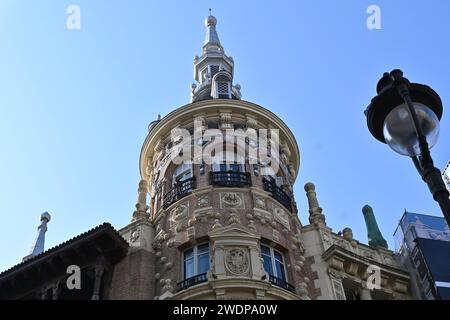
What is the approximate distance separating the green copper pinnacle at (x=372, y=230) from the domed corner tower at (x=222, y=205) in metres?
3.71

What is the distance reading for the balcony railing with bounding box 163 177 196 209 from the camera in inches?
930

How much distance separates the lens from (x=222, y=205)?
22.5m

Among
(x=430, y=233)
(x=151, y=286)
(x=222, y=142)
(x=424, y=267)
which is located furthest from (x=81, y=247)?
(x=430, y=233)

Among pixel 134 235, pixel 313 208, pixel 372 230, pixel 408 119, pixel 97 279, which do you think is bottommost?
pixel 408 119

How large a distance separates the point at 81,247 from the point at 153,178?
5.93 meters

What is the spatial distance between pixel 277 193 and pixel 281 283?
4775 mm

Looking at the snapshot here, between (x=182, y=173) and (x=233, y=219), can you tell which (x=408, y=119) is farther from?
(x=182, y=173)

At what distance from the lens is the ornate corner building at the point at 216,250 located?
2034 cm

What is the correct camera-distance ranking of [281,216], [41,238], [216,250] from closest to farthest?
1. [216,250]
2. [281,216]
3. [41,238]

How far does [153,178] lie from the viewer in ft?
89.1

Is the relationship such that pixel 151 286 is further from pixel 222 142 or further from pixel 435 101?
pixel 435 101

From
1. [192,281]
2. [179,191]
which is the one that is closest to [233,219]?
[192,281]

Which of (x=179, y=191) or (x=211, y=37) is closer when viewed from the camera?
(x=179, y=191)

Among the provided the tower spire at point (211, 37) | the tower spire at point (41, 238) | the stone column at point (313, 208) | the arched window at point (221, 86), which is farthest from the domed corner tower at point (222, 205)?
the tower spire at point (211, 37)
